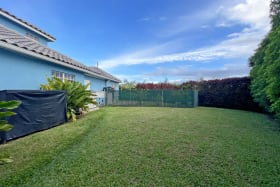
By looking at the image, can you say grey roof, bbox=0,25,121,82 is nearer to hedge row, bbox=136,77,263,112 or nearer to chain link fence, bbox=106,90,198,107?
chain link fence, bbox=106,90,198,107

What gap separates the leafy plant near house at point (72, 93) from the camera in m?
8.33

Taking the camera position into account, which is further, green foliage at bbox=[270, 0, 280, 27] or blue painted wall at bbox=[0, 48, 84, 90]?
green foliage at bbox=[270, 0, 280, 27]

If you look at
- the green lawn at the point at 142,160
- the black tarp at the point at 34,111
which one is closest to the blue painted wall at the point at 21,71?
the black tarp at the point at 34,111

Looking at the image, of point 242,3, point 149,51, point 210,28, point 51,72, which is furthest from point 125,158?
point 149,51

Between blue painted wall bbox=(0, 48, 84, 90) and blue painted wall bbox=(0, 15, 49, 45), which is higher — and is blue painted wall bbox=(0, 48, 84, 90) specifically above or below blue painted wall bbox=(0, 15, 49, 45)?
below

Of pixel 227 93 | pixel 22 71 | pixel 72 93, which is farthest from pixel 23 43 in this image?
pixel 227 93

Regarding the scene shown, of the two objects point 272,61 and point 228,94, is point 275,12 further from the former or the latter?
point 228,94

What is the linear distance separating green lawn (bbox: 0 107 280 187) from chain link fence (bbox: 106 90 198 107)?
34.1ft

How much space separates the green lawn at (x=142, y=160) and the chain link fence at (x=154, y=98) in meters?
10.4

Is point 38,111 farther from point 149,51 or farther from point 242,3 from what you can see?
point 149,51

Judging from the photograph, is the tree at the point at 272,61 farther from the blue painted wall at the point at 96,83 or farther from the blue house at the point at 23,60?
the blue painted wall at the point at 96,83

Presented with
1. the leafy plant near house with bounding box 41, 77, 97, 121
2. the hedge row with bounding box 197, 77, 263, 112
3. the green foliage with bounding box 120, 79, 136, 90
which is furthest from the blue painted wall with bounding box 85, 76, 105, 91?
the hedge row with bounding box 197, 77, 263, 112

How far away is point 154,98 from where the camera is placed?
659 inches

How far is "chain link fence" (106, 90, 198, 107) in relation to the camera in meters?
16.1
